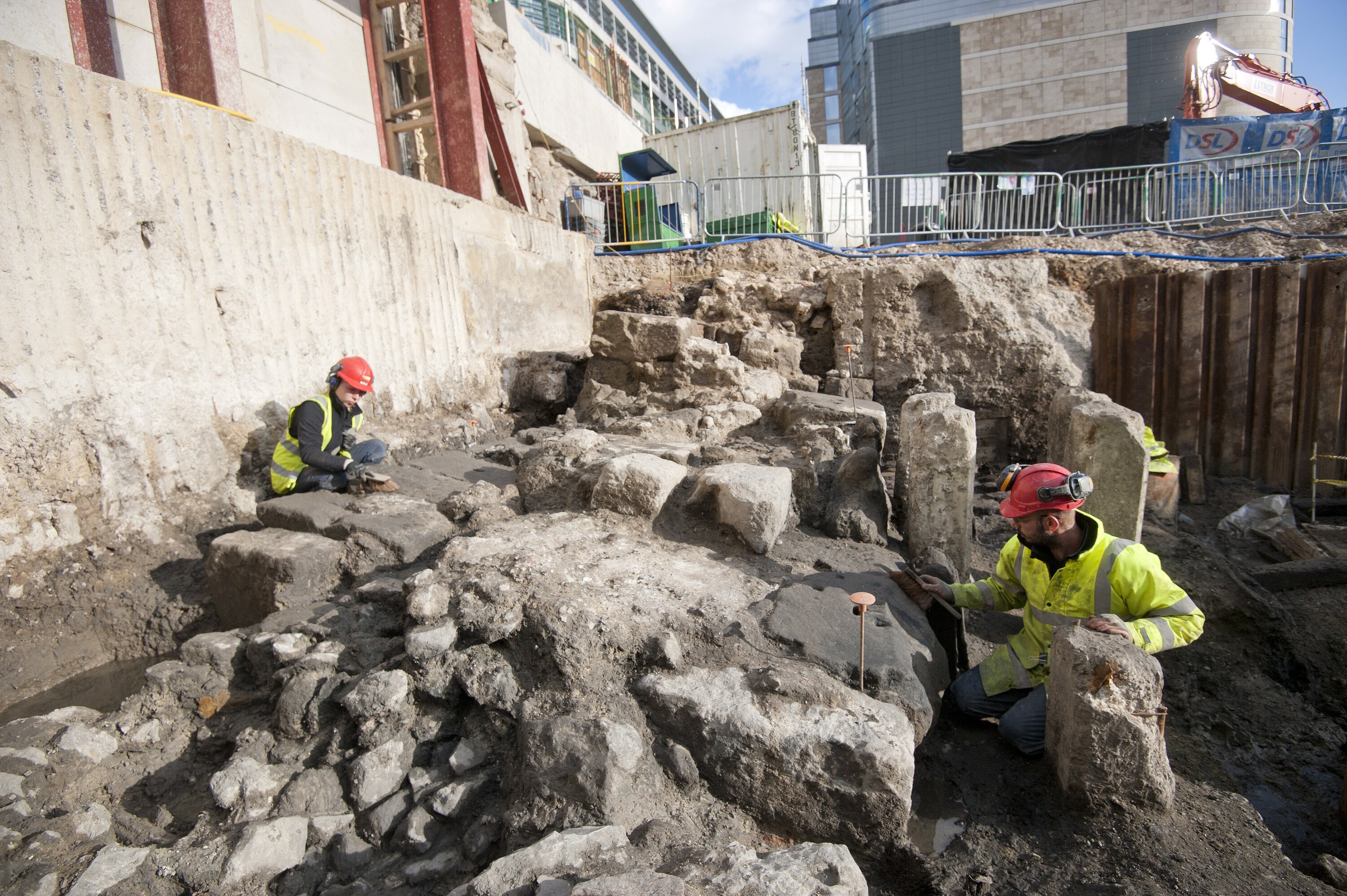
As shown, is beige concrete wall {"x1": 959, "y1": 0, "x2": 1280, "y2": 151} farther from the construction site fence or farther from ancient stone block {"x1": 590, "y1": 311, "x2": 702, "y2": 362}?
ancient stone block {"x1": 590, "y1": 311, "x2": 702, "y2": 362}

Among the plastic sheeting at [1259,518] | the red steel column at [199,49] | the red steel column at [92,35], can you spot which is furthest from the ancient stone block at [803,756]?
the red steel column at [92,35]

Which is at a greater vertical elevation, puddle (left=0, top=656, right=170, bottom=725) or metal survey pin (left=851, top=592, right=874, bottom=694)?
metal survey pin (left=851, top=592, right=874, bottom=694)

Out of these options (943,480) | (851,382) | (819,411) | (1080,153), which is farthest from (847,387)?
(1080,153)

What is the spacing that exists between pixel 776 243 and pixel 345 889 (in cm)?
933

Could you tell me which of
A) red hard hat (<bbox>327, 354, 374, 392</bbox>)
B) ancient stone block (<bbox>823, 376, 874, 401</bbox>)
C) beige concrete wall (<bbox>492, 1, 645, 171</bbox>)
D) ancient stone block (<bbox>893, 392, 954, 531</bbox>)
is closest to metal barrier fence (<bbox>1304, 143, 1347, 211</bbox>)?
ancient stone block (<bbox>823, 376, 874, 401</bbox>)

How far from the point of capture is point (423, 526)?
383 centimetres

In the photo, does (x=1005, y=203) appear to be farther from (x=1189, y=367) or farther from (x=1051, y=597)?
(x=1051, y=597)

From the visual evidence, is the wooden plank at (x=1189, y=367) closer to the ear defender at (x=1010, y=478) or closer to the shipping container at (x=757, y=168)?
the ear defender at (x=1010, y=478)

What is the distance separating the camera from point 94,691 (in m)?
3.32

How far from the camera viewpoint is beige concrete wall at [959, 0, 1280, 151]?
26.9 metres

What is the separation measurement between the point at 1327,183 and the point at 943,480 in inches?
529

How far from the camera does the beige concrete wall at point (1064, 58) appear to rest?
88.2 ft

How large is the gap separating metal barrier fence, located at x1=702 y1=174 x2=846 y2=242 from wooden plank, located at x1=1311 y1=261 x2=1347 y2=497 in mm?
6694

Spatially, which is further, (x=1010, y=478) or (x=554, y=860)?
(x=1010, y=478)
